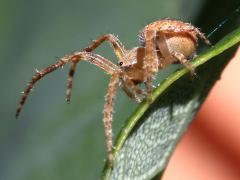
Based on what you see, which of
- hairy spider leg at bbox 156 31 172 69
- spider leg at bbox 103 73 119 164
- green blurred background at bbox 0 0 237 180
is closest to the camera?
green blurred background at bbox 0 0 237 180

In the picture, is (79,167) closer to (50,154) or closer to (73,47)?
(50,154)

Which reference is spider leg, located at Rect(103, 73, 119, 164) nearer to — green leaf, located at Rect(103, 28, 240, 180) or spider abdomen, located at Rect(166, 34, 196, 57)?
spider abdomen, located at Rect(166, 34, 196, 57)

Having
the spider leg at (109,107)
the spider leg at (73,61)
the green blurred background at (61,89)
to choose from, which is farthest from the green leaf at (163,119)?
the spider leg at (73,61)

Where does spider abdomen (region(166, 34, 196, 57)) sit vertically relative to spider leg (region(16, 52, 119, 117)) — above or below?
below

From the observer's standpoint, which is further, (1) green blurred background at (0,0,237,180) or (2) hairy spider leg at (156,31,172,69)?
(2) hairy spider leg at (156,31,172,69)

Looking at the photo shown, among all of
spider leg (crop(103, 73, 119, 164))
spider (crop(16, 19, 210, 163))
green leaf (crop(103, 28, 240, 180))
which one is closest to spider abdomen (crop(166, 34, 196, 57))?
spider (crop(16, 19, 210, 163))

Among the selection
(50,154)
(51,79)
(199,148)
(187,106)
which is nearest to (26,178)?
(50,154)

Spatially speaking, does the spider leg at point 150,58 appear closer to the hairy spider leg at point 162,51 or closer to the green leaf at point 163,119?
the hairy spider leg at point 162,51
